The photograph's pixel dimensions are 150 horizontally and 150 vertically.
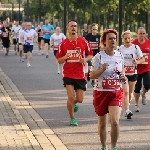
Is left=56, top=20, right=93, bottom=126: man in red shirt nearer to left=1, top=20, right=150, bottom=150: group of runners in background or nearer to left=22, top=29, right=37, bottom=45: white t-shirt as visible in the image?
left=1, top=20, right=150, bottom=150: group of runners in background

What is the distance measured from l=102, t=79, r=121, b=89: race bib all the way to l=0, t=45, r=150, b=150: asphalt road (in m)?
1.19

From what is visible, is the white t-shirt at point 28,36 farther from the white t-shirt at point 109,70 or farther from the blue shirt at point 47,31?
the white t-shirt at point 109,70

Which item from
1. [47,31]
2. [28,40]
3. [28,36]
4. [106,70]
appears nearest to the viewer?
[106,70]

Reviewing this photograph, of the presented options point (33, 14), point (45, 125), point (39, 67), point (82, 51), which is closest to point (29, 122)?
point (45, 125)

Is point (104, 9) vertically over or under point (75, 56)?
over

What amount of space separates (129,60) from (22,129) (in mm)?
3170

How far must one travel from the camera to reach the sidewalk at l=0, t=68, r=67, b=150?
33.1 feet

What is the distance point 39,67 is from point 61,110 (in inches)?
557

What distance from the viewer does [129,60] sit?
13.8 metres

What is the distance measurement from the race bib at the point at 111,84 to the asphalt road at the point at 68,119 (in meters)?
1.19

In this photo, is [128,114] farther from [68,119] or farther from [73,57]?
[73,57]

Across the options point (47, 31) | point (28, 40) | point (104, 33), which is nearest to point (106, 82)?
point (104, 33)

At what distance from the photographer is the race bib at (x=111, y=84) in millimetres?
9266

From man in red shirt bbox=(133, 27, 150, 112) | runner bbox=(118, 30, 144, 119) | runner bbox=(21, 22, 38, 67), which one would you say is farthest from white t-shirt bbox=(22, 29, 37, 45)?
runner bbox=(118, 30, 144, 119)
